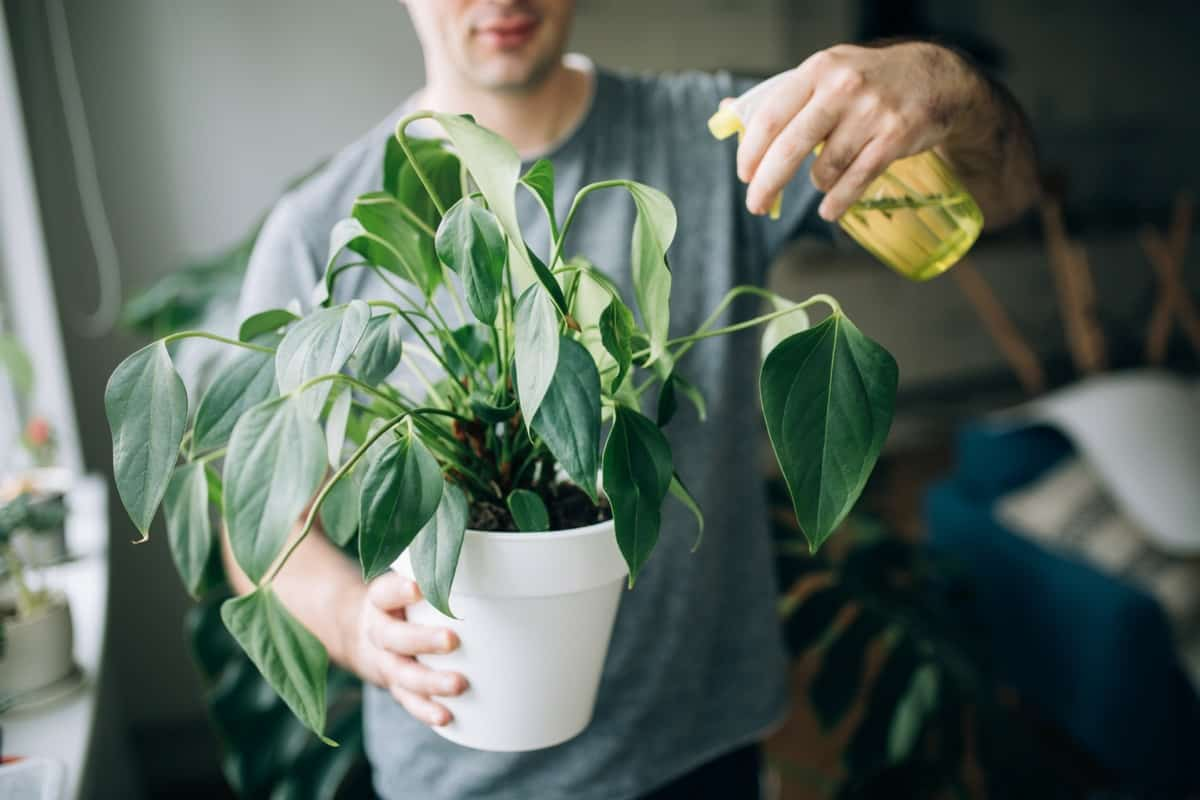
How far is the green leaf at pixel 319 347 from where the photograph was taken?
1.41 feet

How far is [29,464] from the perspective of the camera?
151 cm

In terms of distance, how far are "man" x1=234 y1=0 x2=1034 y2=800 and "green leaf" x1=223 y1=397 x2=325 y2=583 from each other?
313 millimetres

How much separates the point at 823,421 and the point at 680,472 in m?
0.45

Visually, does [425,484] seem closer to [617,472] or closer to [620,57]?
[617,472]

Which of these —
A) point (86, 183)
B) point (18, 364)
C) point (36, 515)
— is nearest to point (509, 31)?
point (36, 515)

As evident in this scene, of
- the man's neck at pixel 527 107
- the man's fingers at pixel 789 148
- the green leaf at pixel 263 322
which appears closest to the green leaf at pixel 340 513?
the green leaf at pixel 263 322

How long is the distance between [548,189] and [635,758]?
60 cm

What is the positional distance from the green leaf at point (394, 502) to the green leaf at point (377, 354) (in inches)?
1.5

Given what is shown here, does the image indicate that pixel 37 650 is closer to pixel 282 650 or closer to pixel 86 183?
pixel 282 650

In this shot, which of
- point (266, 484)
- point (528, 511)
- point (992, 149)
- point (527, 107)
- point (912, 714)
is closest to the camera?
point (266, 484)

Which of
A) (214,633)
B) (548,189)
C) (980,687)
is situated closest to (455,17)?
(548,189)

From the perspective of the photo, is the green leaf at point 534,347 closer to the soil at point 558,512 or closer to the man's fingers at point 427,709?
the soil at point 558,512

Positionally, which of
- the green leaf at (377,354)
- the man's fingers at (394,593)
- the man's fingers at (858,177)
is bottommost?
the man's fingers at (394,593)

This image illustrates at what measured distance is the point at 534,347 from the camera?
0.42m
